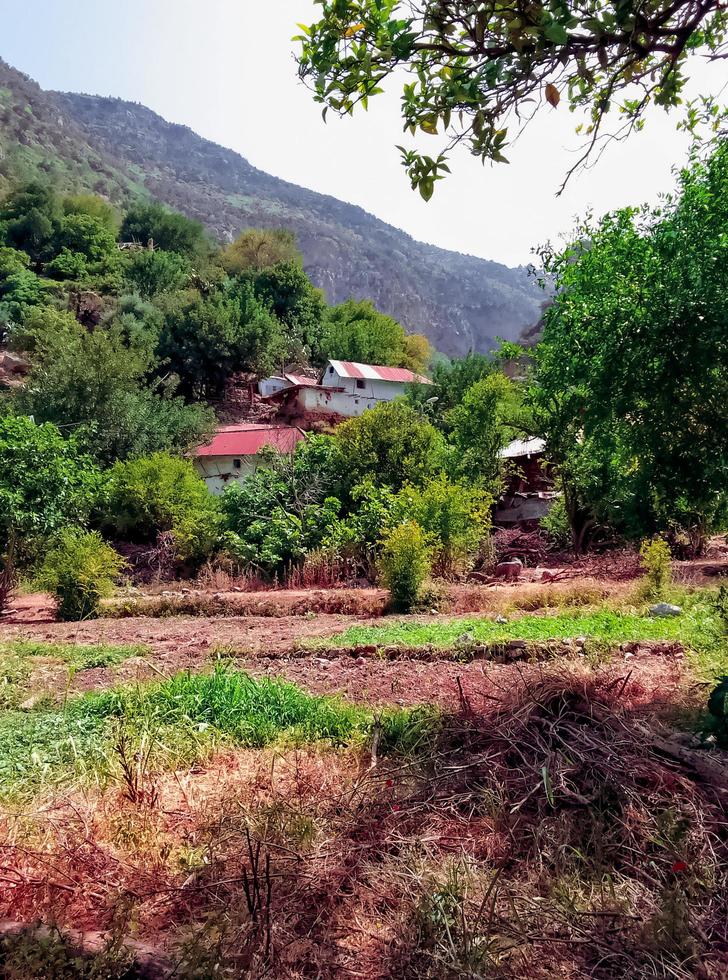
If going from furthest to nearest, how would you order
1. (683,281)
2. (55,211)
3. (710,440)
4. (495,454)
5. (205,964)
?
(55,211)
(495,454)
(683,281)
(710,440)
(205,964)

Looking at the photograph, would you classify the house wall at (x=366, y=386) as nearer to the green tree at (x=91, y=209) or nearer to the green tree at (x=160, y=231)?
the green tree at (x=160, y=231)

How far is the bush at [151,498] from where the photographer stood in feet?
69.9

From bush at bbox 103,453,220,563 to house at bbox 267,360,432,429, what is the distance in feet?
43.3

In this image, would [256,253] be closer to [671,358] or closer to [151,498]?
[151,498]

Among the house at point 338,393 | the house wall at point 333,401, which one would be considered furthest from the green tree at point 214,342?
the house wall at point 333,401

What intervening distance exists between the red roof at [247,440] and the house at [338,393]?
4.05 metres

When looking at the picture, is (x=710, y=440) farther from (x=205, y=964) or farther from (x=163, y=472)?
(x=163, y=472)

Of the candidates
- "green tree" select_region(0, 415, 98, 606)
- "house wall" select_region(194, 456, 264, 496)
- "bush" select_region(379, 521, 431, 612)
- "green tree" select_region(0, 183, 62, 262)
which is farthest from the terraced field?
"green tree" select_region(0, 183, 62, 262)

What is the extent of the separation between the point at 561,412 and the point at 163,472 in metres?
13.9

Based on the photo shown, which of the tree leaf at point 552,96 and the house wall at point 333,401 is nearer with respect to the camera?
the tree leaf at point 552,96

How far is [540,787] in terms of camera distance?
362 centimetres

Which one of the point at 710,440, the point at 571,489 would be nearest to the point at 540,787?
the point at 710,440

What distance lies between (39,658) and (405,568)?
21.3ft

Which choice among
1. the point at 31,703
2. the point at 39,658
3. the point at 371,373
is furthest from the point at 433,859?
the point at 371,373
